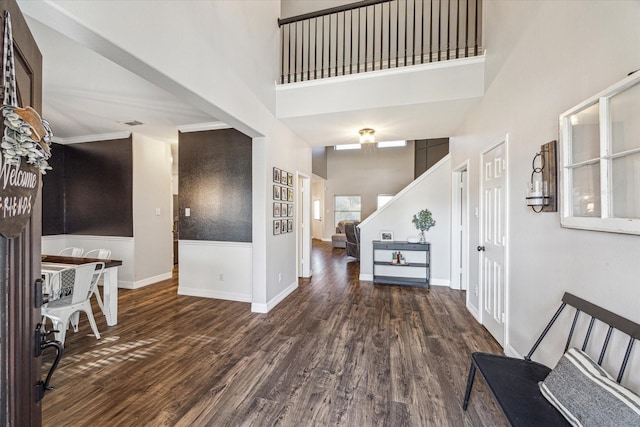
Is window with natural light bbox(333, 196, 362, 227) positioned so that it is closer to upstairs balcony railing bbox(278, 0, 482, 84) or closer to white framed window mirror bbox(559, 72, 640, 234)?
upstairs balcony railing bbox(278, 0, 482, 84)

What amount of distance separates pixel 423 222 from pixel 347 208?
679cm

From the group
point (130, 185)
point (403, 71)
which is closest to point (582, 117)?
point (403, 71)

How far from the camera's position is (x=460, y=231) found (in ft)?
14.9

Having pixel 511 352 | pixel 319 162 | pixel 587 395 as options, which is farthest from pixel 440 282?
pixel 319 162

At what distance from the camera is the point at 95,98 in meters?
3.04

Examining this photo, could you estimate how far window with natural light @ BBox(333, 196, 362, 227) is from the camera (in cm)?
1134

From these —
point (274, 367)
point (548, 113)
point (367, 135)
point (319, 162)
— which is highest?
point (319, 162)

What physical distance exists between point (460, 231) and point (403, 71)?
2797mm

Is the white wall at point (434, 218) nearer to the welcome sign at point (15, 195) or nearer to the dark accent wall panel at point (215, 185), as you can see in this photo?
the dark accent wall panel at point (215, 185)

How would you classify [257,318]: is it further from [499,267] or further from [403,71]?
[403,71]

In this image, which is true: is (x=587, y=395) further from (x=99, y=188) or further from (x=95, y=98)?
(x=99, y=188)

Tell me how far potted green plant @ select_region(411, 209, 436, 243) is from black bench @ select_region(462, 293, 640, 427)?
10.0 ft

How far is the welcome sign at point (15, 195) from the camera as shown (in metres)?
0.74

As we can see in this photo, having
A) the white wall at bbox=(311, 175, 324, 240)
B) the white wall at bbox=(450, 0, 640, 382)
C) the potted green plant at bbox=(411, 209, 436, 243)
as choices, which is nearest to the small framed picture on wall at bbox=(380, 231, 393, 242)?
the potted green plant at bbox=(411, 209, 436, 243)
